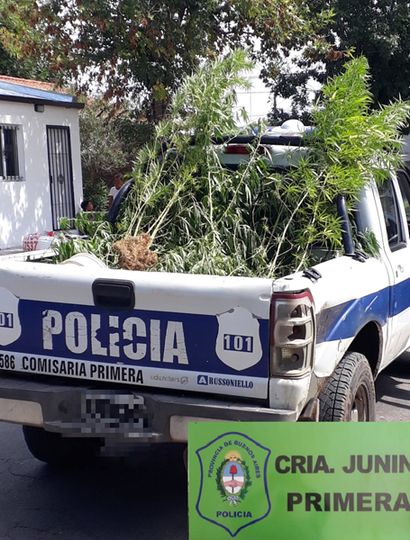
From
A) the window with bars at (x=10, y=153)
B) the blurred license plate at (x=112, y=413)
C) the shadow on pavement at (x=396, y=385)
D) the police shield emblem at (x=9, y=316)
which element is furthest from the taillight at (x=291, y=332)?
the window with bars at (x=10, y=153)

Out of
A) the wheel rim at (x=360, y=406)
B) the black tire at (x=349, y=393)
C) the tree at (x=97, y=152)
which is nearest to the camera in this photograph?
the black tire at (x=349, y=393)

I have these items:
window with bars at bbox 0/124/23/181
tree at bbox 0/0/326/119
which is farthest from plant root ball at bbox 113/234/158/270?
window with bars at bbox 0/124/23/181

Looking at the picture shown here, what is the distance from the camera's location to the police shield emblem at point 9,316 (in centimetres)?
389

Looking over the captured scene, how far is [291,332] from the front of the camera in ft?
11.4

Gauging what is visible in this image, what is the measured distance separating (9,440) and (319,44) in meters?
10.8

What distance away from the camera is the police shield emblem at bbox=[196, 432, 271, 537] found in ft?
10.4

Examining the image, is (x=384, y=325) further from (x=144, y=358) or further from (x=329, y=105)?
(x=144, y=358)

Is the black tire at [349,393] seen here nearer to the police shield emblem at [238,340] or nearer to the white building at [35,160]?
the police shield emblem at [238,340]

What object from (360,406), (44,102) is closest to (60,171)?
(44,102)

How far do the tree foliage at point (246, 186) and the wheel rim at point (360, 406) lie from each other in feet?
2.73

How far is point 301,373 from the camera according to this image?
138 inches

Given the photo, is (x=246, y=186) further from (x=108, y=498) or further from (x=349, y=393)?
(x=108, y=498)

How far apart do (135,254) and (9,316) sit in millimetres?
943

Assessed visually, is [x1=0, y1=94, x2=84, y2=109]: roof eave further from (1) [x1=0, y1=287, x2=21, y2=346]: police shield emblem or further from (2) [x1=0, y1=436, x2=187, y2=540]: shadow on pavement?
(1) [x1=0, y1=287, x2=21, y2=346]: police shield emblem
